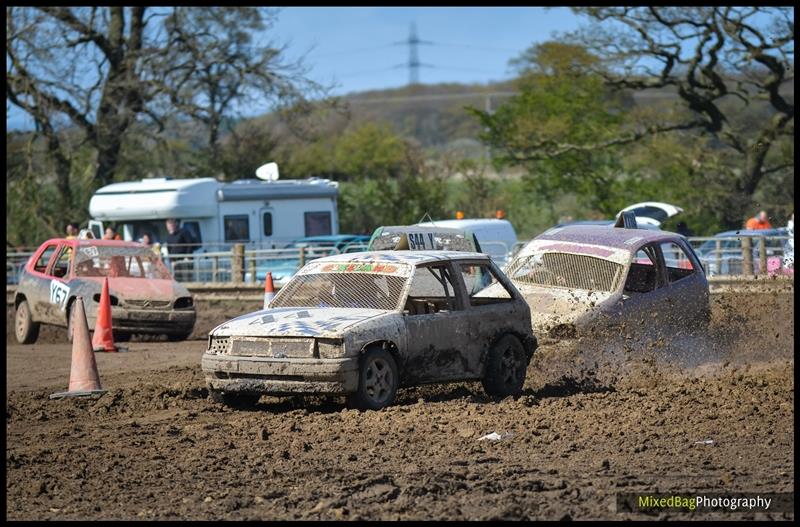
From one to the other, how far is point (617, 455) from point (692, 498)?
144cm

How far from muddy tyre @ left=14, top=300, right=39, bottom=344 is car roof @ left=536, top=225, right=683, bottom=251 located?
8673 millimetres

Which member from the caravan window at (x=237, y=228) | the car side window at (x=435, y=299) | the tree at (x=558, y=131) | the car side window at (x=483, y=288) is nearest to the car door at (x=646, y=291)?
the car side window at (x=483, y=288)

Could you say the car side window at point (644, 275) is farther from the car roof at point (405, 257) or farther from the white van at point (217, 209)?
the white van at point (217, 209)

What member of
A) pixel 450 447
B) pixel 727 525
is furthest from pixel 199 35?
pixel 727 525

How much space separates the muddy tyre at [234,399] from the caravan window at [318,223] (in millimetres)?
18121

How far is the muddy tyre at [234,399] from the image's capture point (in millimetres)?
10820

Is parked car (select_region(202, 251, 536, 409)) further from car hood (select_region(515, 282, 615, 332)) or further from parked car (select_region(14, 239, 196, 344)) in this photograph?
parked car (select_region(14, 239, 196, 344))

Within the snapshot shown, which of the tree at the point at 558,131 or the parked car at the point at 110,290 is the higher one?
the tree at the point at 558,131

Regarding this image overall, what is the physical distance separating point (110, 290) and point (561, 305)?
7.83m

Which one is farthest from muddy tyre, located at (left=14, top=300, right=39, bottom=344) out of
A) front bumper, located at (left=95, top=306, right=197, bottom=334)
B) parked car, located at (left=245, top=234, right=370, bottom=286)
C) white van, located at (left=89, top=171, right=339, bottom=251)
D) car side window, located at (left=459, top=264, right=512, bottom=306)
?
car side window, located at (left=459, top=264, right=512, bottom=306)

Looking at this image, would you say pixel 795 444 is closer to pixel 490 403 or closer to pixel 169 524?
pixel 490 403

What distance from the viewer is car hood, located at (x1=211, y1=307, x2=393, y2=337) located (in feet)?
33.7

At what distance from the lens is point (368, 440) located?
901cm

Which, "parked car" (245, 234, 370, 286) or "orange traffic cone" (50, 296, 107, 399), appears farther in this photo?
"parked car" (245, 234, 370, 286)
